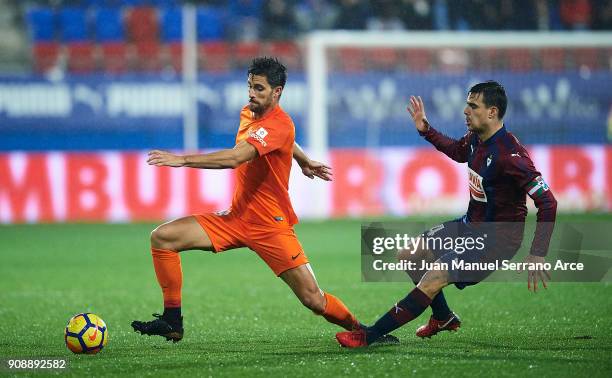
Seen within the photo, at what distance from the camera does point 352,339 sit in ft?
23.4

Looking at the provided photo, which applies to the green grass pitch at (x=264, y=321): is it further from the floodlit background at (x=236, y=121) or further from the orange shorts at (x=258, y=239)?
the orange shorts at (x=258, y=239)

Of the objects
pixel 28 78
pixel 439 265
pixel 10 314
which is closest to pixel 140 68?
pixel 28 78

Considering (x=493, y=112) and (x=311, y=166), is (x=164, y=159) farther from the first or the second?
(x=493, y=112)

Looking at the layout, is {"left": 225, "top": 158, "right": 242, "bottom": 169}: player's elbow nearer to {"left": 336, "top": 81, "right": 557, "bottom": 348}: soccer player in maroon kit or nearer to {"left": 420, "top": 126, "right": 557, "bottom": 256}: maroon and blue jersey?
{"left": 336, "top": 81, "right": 557, "bottom": 348}: soccer player in maroon kit

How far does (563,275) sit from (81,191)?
10.8 m

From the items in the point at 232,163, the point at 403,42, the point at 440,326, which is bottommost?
the point at 440,326

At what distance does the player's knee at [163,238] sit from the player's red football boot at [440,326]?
6.47ft

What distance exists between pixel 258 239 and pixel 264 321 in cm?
165

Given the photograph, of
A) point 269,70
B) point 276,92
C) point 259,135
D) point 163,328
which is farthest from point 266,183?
point 163,328

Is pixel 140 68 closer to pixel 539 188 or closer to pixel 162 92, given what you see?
pixel 162 92

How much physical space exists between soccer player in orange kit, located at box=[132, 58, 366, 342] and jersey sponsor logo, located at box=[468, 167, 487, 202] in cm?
123

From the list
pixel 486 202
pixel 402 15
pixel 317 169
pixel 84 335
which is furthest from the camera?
pixel 402 15

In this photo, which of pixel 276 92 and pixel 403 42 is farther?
pixel 403 42

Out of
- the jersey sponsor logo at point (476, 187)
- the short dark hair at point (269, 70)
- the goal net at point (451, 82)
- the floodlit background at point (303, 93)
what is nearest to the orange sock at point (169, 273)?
the short dark hair at point (269, 70)
